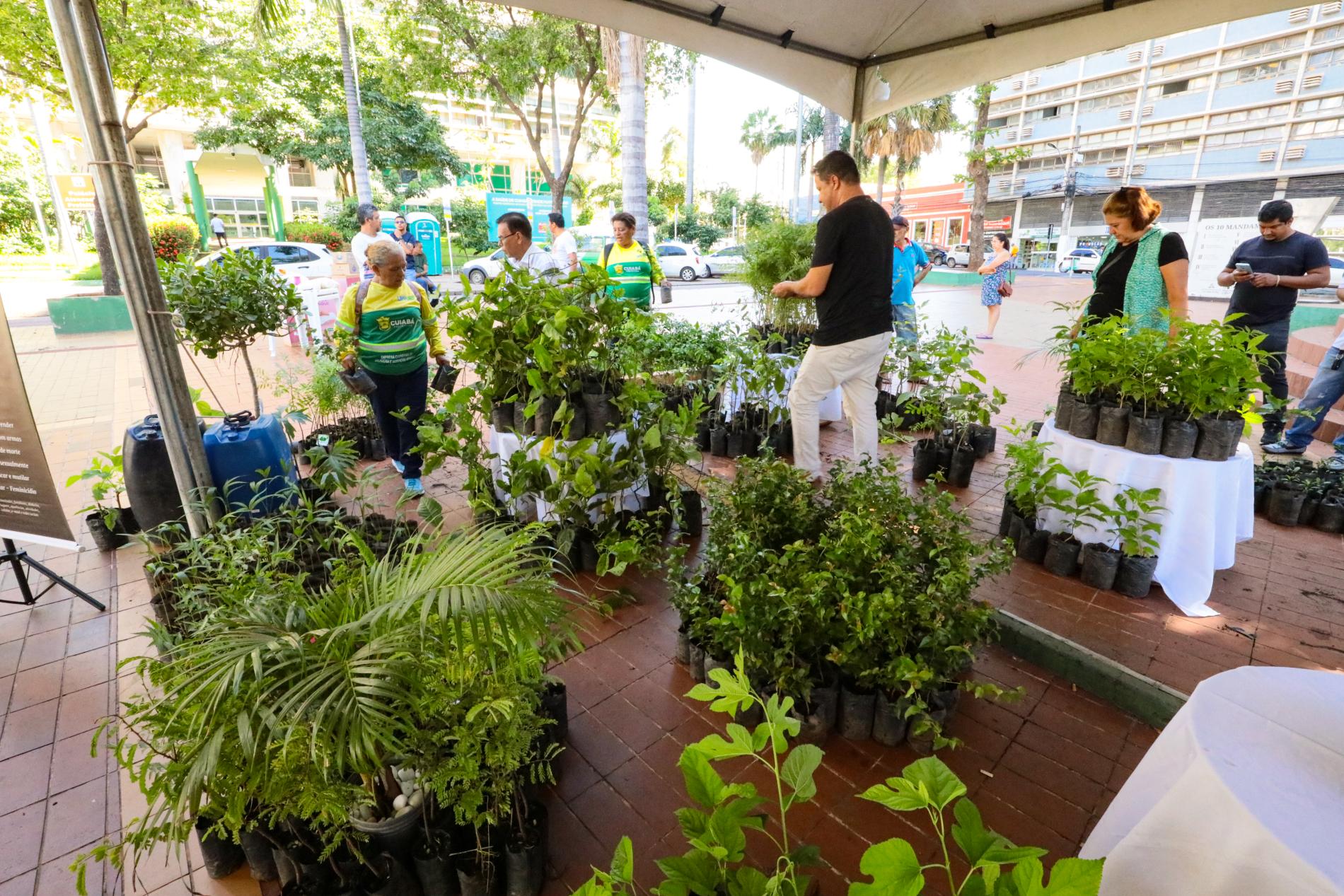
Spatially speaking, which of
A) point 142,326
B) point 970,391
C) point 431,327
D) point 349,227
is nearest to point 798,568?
point 970,391

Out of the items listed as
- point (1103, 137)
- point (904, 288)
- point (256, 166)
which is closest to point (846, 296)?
point (904, 288)

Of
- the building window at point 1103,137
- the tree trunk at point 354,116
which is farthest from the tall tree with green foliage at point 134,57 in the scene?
the building window at point 1103,137

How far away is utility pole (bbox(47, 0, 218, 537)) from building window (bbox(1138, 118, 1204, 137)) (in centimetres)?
4606

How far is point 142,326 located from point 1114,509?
4162 millimetres

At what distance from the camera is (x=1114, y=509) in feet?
9.65

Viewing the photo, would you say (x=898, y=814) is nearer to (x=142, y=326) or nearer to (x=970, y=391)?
(x=970, y=391)

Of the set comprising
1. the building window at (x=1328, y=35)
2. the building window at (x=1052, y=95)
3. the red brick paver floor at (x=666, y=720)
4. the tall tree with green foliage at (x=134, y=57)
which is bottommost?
the red brick paver floor at (x=666, y=720)

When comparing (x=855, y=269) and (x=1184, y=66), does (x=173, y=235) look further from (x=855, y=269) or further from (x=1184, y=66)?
(x=1184, y=66)

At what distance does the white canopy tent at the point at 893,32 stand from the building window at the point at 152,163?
34.4 m

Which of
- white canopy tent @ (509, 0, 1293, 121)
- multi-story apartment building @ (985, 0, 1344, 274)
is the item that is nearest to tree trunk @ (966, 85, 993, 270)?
multi-story apartment building @ (985, 0, 1344, 274)

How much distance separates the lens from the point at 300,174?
3139 centimetres

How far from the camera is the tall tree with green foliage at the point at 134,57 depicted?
32.7ft

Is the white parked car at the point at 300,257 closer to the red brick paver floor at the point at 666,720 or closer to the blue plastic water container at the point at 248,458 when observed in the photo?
the red brick paver floor at the point at 666,720

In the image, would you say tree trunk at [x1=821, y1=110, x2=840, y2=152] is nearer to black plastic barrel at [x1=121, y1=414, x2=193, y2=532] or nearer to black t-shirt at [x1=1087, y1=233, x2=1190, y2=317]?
black t-shirt at [x1=1087, y1=233, x2=1190, y2=317]
